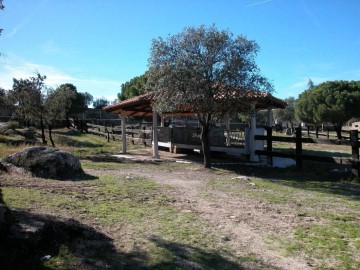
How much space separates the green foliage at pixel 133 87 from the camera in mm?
43853

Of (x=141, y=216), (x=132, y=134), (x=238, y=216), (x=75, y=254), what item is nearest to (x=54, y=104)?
(x=132, y=134)

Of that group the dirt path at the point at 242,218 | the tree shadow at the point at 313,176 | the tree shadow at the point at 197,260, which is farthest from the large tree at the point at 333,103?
the tree shadow at the point at 197,260

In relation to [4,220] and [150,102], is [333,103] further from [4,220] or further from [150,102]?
[4,220]

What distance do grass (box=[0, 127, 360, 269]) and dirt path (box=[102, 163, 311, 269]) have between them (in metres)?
0.12

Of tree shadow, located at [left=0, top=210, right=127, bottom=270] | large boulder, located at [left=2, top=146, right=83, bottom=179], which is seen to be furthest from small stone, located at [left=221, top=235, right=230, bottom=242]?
large boulder, located at [left=2, top=146, right=83, bottom=179]

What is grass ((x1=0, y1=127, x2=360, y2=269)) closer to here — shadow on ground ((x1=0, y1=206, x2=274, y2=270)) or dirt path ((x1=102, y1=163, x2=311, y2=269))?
shadow on ground ((x1=0, y1=206, x2=274, y2=270))

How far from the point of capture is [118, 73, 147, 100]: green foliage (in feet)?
144

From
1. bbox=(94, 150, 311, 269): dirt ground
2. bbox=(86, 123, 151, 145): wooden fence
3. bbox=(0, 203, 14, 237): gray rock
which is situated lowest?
bbox=(94, 150, 311, 269): dirt ground

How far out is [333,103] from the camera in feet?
121

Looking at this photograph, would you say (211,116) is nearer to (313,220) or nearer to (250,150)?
(250,150)

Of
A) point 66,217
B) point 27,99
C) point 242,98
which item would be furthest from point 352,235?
point 27,99

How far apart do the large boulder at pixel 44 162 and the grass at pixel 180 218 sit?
0.54 meters

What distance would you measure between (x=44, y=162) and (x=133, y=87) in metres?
36.4

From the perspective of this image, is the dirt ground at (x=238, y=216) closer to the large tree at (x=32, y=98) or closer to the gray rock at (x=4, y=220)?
the gray rock at (x=4, y=220)
